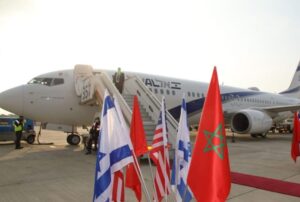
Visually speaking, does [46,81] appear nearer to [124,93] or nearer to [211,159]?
[124,93]

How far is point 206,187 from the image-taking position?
298 centimetres

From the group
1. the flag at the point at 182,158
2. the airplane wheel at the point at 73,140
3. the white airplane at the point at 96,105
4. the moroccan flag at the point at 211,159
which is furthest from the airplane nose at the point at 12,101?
the moroccan flag at the point at 211,159

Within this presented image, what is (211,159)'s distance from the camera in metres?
3.02

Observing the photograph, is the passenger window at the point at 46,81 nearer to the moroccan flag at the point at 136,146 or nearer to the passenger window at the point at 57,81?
the passenger window at the point at 57,81

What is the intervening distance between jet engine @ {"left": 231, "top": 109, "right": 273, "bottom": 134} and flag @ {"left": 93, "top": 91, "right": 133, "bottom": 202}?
14.5 meters

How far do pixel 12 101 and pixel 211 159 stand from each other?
10230 millimetres

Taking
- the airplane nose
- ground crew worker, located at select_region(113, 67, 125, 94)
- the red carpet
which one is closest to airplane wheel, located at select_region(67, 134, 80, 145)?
the airplane nose

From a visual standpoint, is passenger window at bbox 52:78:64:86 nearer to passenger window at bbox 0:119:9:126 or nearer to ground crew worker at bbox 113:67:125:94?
ground crew worker at bbox 113:67:125:94

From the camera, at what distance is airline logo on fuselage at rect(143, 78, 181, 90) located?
14636mm

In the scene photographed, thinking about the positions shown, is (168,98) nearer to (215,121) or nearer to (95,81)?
(95,81)

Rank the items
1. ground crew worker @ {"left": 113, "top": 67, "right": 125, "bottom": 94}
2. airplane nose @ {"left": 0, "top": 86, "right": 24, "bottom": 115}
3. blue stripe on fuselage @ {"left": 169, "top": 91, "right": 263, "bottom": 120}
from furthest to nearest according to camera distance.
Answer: blue stripe on fuselage @ {"left": 169, "top": 91, "right": 263, "bottom": 120}
ground crew worker @ {"left": 113, "top": 67, "right": 125, "bottom": 94}
airplane nose @ {"left": 0, "top": 86, "right": 24, "bottom": 115}

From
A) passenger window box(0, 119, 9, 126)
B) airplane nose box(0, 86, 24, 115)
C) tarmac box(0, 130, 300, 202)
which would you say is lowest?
tarmac box(0, 130, 300, 202)

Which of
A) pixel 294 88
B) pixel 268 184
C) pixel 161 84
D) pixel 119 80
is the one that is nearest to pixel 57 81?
pixel 119 80

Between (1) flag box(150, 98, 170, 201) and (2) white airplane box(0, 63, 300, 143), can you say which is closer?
(1) flag box(150, 98, 170, 201)
